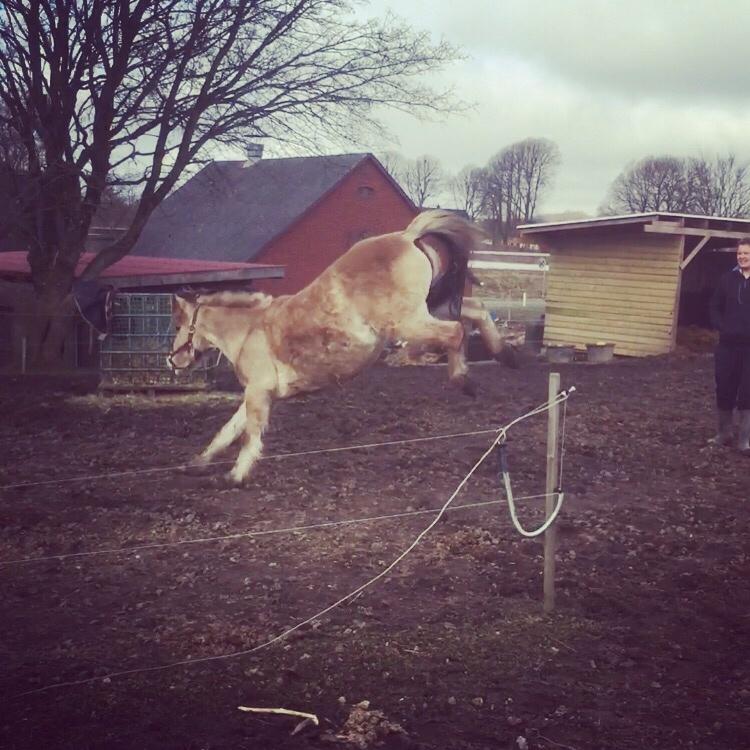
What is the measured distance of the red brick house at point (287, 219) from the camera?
23.3m

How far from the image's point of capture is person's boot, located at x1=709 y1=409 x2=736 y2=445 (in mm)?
9242

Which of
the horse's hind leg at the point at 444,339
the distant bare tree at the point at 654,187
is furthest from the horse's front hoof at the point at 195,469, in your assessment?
the distant bare tree at the point at 654,187

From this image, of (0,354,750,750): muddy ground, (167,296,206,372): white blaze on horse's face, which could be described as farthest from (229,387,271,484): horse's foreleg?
(0,354,750,750): muddy ground

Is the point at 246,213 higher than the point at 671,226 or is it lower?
higher

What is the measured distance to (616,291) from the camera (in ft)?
62.1

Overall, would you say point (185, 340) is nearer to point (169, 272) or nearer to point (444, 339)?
point (444, 339)

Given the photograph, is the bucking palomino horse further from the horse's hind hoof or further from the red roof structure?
the red roof structure

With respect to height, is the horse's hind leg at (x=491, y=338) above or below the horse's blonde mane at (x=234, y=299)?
below

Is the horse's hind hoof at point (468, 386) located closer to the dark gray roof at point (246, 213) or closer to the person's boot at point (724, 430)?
the person's boot at point (724, 430)

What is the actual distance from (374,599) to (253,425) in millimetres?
1377

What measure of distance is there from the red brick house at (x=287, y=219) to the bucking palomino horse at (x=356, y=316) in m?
16.6

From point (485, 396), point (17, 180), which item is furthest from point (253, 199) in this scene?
point (485, 396)

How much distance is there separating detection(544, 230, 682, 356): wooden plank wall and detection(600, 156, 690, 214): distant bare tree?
36971 mm

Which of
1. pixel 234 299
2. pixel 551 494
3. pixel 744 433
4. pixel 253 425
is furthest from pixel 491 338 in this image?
pixel 744 433
